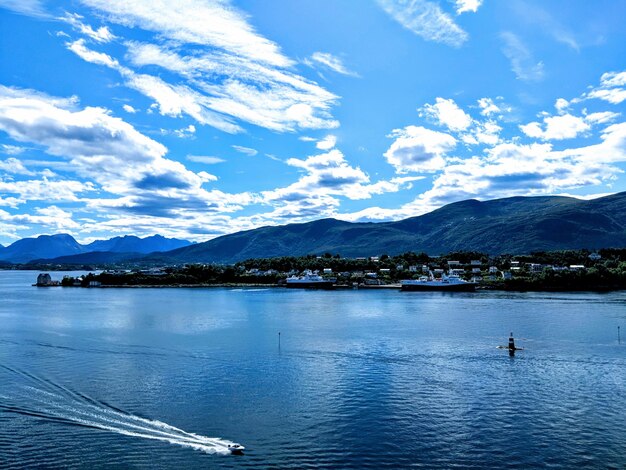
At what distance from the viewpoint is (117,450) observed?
22859mm

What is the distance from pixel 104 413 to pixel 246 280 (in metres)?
164

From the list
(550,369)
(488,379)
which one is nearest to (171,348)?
(488,379)

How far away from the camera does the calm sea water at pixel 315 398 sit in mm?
22516

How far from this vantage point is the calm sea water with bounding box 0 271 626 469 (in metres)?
22.5

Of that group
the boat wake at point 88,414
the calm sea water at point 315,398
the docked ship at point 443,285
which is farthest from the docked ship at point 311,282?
the boat wake at point 88,414

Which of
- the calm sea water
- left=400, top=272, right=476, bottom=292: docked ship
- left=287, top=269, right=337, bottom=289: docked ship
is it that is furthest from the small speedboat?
left=287, top=269, right=337, bottom=289: docked ship

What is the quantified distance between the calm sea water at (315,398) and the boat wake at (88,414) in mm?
118

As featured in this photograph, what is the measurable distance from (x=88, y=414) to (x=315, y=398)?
13410mm

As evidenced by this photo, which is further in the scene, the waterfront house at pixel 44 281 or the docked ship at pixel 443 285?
the waterfront house at pixel 44 281

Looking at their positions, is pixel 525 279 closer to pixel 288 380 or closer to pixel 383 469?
pixel 288 380

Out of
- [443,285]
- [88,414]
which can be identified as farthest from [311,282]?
[88,414]

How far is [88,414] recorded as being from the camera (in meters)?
27.8

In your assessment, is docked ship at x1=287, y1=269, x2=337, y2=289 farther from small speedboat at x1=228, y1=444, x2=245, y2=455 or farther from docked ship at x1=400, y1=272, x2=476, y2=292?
small speedboat at x1=228, y1=444, x2=245, y2=455

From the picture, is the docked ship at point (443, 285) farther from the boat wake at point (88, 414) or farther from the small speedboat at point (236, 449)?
the small speedboat at point (236, 449)
